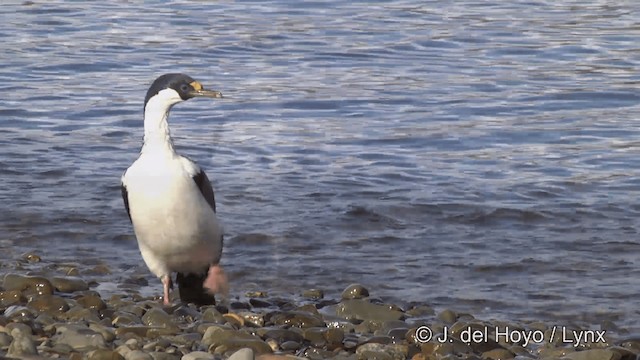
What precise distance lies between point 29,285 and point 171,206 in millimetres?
1003

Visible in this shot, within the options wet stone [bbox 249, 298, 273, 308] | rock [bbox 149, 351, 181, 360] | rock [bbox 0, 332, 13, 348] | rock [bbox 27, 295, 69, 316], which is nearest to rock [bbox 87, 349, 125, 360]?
rock [bbox 149, 351, 181, 360]

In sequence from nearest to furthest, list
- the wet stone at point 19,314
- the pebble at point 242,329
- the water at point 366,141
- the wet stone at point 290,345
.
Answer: the pebble at point 242,329
the wet stone at point 290,345
the wet stone at point 19,314
the water at point 366,141

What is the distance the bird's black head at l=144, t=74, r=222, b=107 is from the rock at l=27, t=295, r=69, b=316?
1553mm

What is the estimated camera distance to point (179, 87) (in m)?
9.93

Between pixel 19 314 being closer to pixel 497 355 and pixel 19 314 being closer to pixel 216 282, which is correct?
pixel 216 282

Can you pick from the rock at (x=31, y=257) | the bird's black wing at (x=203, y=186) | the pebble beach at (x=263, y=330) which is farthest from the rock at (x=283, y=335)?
the rock at (x=31, y=257)

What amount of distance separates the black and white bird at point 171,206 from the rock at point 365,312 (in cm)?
97

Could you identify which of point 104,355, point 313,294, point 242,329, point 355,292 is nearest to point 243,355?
point 104,355

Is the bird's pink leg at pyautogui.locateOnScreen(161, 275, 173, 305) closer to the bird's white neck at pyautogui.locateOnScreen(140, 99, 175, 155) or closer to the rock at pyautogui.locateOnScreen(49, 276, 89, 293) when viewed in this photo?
the rock at pyautogui.locateOnScreen(49, 276, 89, 293)

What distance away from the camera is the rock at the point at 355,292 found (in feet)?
31.4

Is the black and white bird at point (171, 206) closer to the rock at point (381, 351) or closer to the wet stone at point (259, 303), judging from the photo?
the wet stone at point (259, 303)

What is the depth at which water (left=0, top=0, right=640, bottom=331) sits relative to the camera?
413 inches

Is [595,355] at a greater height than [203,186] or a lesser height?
lesser

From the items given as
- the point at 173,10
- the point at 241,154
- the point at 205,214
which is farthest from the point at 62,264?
the point at 173,10
